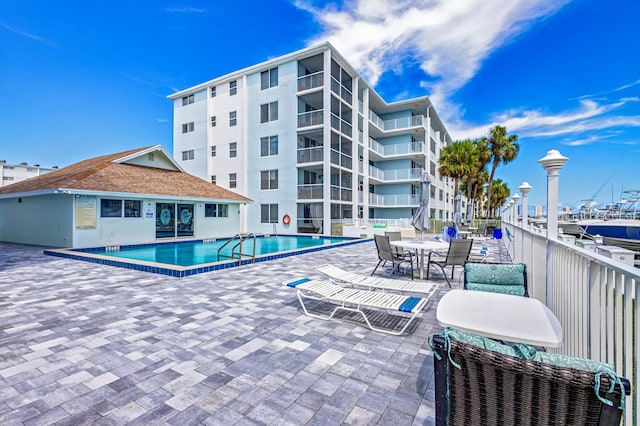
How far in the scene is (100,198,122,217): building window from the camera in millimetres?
14234

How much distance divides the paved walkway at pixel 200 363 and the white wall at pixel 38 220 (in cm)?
939

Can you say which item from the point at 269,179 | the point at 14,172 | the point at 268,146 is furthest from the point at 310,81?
the point at 14,172

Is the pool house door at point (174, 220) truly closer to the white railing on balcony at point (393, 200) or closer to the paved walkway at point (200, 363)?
the paved walkway at point (200, 363)

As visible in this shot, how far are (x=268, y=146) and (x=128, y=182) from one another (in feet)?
34.4

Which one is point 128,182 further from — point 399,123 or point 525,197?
point 399,123

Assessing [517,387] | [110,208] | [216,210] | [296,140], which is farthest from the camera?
[296,140]

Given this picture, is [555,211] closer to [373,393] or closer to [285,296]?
[373,393]

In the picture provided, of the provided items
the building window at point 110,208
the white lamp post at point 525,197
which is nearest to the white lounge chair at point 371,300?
the white lamp post at point 525,197

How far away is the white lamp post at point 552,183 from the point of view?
3580 mm

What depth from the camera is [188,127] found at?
28.2m

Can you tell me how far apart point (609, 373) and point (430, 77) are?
34388 mm

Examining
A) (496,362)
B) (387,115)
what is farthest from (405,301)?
(387,115)

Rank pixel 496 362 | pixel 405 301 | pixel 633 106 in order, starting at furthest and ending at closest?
pixel 633 106 < pixel 405 301 < pixel 496 362

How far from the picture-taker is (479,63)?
30.1 meters
